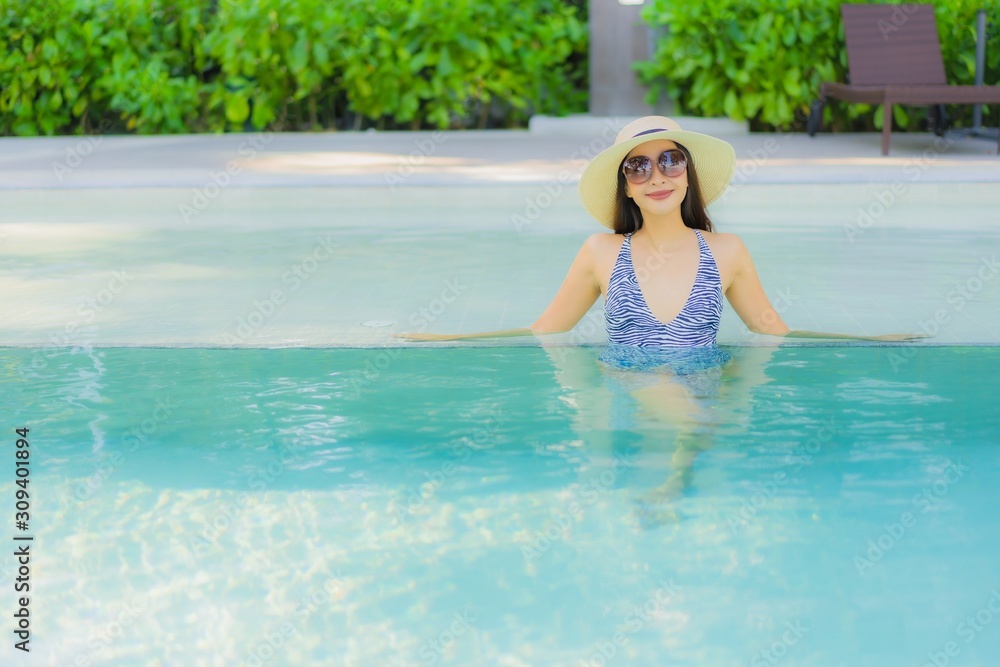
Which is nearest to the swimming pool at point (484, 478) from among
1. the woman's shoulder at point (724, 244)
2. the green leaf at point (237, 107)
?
the woman's shoulder at point (724, 244)

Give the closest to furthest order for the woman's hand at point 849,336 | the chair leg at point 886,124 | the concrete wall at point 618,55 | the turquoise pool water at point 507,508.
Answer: the turquoise pool water at point 507,508 → the woman's hand at point 849,336 → the chair leg at point 886,124 → the concrete wall at point 618,55

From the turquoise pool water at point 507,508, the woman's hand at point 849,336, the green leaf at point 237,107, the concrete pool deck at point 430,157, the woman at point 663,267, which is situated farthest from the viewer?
the green leaf at point 237,107

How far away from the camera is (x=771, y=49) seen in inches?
406

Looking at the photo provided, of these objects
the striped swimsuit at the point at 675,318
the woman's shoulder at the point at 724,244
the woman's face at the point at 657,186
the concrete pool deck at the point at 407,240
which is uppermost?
the woman's face at the point at 657,186

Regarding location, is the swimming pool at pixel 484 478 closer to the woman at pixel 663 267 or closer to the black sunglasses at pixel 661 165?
the woman at pixel 663 267

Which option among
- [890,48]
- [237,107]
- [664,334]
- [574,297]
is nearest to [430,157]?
[237,107]

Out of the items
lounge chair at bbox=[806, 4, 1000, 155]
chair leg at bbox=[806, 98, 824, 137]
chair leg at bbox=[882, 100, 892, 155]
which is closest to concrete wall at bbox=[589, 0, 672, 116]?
chair leg at bbox=[806, 98, 824, 137]

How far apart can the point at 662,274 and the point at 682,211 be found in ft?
0.66

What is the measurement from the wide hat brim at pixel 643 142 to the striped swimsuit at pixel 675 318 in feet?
0.44

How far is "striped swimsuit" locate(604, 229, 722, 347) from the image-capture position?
3.82 metres

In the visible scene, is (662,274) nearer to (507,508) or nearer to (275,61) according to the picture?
(507,508)

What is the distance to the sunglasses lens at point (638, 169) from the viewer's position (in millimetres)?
3586

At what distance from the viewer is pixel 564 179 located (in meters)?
7.32

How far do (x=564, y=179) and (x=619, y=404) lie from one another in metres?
3.77
